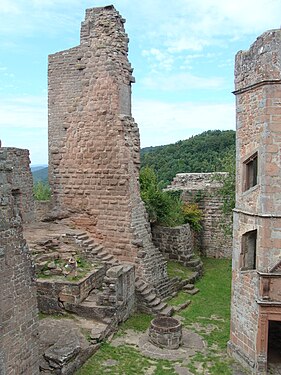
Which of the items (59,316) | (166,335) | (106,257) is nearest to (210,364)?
→ (166,335)

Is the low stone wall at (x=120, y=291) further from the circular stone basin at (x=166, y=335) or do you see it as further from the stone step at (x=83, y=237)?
the stone step at (x=83, y=237)

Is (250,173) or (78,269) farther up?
(250,173)

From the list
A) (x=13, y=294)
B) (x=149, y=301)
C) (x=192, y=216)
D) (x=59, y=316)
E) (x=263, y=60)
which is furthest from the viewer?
(x=192, y=216)

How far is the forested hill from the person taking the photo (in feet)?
118

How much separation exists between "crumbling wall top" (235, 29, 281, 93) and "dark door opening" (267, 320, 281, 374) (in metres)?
6.37

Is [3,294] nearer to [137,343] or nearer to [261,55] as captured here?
[137,343]

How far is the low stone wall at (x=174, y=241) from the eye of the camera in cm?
1764

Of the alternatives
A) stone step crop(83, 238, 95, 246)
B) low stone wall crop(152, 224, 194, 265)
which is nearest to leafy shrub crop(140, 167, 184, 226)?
low stone wall crop(152, 224, 194, 265)

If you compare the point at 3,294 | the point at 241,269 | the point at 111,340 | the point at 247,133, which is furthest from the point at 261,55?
the point at 111,340

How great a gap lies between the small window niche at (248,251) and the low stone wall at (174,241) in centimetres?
746

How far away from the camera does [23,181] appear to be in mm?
16469

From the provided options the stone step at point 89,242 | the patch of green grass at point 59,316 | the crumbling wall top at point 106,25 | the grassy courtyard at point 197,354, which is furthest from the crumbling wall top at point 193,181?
the patch of green grass at point 59,316

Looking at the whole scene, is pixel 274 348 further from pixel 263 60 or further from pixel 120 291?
pixel 263 60

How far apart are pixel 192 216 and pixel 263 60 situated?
1165 centimetres
